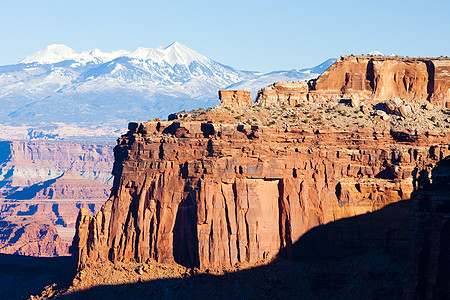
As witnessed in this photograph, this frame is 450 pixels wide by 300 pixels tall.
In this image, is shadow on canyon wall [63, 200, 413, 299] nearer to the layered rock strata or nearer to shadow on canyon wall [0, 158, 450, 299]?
shadow on canyon wall [0, 158, 450, 299]

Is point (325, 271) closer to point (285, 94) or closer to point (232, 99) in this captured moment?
point (285, 94)

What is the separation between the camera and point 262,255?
82625 millimetres

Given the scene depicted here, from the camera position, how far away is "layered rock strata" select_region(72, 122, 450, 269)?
82.7 metres

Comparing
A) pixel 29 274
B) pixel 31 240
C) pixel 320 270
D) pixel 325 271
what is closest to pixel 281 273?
pixel 320 270

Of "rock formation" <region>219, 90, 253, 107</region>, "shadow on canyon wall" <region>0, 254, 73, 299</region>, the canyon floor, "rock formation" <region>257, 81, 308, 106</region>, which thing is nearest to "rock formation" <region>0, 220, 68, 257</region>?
"shadow on canyon wall" <region>0, 254, 73, 299</region>

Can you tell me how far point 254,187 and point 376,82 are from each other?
684 inches

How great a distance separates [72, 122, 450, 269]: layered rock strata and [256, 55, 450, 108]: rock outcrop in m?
8.76

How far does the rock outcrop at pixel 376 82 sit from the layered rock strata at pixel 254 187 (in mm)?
8764

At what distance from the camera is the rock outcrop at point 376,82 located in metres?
93.3

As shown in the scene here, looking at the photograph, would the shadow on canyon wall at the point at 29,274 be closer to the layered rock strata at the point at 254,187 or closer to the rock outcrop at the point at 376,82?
the layered rock strata at the point at 254,187

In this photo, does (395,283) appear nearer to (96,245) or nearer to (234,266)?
(234,266)

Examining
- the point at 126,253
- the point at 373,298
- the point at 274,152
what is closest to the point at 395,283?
the point at 373,298

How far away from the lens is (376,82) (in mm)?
93875

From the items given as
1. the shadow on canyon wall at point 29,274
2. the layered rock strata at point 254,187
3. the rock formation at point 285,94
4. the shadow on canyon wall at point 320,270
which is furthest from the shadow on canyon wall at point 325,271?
the rock formation at point 285,94
